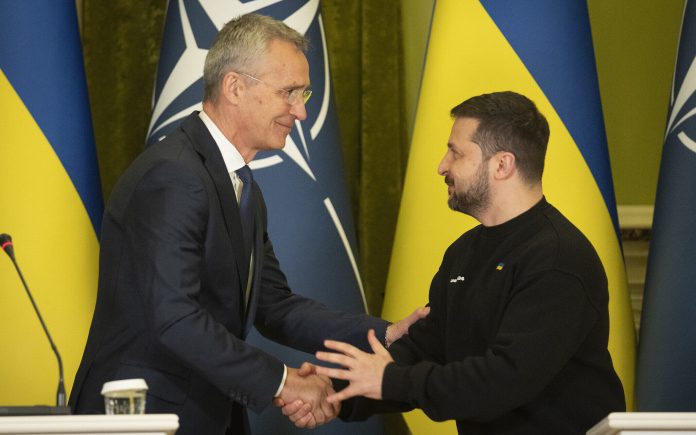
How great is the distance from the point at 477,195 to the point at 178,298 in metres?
0.86

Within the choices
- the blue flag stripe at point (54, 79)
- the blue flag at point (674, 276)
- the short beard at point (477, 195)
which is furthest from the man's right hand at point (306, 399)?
the blue flag stripe at point (54, 79)

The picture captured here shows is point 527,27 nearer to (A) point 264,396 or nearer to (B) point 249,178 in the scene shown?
(B) point 249,178

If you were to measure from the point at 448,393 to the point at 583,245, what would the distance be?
54 cm

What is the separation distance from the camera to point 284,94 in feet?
10.8

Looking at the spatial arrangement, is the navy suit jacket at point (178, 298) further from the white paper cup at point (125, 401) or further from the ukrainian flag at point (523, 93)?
the ukrainian flag at point (523, 93)

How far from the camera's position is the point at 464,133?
10.00 ft

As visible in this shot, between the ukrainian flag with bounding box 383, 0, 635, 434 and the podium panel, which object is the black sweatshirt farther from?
the ukrainian flag with bounding box 383, 0, 635, 434

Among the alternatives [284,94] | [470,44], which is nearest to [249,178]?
[284,94]

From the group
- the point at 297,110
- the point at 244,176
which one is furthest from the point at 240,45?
the point at 244,176

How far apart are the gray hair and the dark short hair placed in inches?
26.9

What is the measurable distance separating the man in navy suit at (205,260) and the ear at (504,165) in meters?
0.69

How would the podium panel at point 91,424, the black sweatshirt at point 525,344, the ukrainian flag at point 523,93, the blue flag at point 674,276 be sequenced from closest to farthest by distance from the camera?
the podium panel at point 91,424
the black sweatshirt at point 525,344
the blue flag at point 674,276
the ukrainian flag at point 523,93

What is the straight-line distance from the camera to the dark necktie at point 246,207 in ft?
10.5

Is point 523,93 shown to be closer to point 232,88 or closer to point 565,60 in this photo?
point 565,60
